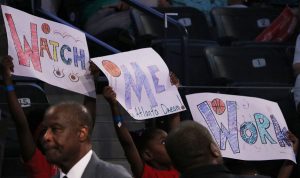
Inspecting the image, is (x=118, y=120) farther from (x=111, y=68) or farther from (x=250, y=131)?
(x=250, y=131)

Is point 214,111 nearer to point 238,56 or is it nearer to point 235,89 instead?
point 235,89

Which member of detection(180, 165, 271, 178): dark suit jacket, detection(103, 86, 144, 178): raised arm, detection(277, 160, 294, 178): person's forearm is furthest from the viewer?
detection(277, 160, 294, 178): person's forearm

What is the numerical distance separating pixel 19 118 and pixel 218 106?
1.66 meters

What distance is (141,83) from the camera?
7758mm

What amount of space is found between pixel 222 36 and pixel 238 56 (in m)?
1.05

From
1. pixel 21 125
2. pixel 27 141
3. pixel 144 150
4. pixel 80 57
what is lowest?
pixel 144 150

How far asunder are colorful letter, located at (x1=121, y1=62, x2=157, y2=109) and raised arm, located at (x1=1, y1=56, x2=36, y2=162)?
823mm

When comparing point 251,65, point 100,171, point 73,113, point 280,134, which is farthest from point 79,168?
point 251,65

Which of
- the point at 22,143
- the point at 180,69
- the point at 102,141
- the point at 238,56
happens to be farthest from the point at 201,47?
the point at 22,143

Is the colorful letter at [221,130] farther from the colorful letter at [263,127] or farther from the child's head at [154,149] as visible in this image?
the child's head at [154,149]

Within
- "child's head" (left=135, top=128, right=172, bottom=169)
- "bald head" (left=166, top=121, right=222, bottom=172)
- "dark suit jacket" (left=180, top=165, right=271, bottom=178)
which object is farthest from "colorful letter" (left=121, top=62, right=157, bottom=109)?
"dark suit jacket" (left=180, top=165, right=271, bottom=178)

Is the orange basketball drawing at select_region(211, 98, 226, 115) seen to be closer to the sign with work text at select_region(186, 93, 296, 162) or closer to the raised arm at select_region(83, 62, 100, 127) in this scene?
the sign with work text at select_region(186, 93, 296, 162)

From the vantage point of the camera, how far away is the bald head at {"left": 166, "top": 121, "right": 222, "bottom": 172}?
495 centimetres

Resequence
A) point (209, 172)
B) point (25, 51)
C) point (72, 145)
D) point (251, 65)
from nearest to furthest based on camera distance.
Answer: point (209, 172) → point (72, 145) → point (25, 51) → point (251, 65)
